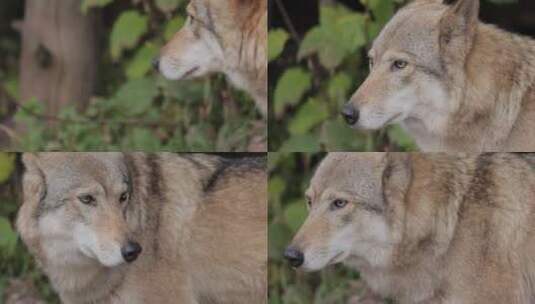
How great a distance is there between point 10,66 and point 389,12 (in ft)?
10.4

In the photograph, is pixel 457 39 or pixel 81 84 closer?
pixel 457 39

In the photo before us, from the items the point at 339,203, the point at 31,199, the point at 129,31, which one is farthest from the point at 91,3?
the point at 339,203

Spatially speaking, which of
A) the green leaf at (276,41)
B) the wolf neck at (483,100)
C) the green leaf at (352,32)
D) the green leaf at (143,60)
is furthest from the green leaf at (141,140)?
the wolf neck at (483,100)

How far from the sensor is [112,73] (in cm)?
473

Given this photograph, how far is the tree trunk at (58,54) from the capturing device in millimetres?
4637

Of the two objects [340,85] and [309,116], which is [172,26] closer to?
[309,116]

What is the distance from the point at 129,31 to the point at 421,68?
1.74m

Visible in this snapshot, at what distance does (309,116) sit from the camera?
3209 mm

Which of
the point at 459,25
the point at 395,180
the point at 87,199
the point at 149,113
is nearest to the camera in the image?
the point at 459,25

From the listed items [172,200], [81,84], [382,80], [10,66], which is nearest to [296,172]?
[172,200]

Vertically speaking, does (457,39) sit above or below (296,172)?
above

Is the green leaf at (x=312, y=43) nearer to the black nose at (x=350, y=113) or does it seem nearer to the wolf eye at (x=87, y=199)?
the black nose at (x=350, y=113)

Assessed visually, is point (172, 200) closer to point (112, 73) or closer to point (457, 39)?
point (457, 39)

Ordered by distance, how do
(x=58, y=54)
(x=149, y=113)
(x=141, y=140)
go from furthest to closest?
(x=58, y=54)
(x=149, y=113)
(x=141, y=140)
